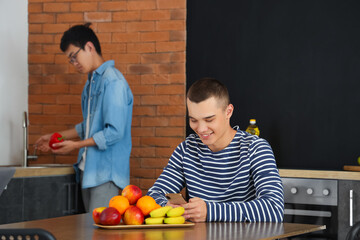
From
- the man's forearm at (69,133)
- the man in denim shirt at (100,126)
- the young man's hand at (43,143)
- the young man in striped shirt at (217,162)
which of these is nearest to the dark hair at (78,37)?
the man in denim shirt at (100,126)

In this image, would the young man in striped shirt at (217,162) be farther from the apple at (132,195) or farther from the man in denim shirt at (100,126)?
the man in denim shirt at (100,126)

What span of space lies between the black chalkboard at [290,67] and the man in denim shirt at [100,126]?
2.66ft

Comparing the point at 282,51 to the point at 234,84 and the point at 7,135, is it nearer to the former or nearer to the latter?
the point at 234,84

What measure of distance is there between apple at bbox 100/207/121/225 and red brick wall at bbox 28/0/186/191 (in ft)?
6.80

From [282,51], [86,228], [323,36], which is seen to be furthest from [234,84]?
[86,228]

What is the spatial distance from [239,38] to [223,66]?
230mm

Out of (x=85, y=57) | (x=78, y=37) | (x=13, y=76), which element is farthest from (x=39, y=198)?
(x=13, y=76)

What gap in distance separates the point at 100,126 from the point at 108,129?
13 cm

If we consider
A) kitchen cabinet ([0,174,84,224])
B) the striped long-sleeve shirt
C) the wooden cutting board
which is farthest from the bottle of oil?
the striped long-sleeve shirt

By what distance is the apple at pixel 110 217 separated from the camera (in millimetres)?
1790

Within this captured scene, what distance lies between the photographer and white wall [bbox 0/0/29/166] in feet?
13.0

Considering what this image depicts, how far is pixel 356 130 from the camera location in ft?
11.5

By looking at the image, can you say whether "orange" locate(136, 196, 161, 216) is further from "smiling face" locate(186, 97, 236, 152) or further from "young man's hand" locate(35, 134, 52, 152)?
"young man's hand" locate(35, 134, 52, 152)

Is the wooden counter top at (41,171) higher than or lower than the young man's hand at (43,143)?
lower
